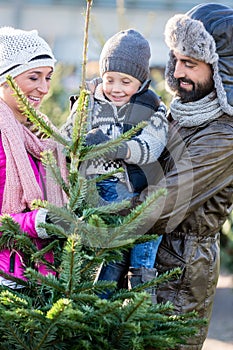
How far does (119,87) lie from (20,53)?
1.64 feet

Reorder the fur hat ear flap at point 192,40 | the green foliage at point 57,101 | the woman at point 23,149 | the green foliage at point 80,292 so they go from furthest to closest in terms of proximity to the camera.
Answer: the green foliage at point 57,101, the fur hat ear flap at point 192,40, the woman at point 23,149, the green foliage at point 80,292

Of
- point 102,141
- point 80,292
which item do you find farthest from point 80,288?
point 102,141

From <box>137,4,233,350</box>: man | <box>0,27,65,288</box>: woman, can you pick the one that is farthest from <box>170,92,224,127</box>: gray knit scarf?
<box>0,27,65,288</box>: woman

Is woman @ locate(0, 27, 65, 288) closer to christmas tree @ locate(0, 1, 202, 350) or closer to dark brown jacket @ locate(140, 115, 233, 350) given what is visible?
christmas tree @ locate(0, 1, 202, 350)

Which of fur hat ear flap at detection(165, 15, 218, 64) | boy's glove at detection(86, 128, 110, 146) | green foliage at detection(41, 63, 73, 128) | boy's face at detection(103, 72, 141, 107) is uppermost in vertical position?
fur hat ear flap at detection(165, 15, 218, 64)

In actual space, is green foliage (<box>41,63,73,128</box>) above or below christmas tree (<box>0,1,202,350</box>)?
below

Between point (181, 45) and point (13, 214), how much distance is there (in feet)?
3.80

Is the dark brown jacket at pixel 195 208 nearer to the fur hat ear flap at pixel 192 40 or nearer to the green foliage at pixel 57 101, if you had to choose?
the fur hat ear flap at pixel 192 40

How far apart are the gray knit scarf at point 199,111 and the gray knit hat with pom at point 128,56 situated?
0.25 m

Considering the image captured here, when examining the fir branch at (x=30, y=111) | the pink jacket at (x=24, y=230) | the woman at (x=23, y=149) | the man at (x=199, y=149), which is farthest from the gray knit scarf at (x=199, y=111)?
the fir branch at (x=30, y=111)

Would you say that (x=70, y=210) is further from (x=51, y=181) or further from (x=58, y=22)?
(x=58, y=22)

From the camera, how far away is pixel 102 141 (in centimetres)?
354

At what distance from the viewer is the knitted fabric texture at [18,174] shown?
347 centimetres

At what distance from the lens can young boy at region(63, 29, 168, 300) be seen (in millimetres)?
3758
